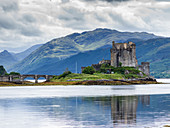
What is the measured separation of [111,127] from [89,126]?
2815 millimetres

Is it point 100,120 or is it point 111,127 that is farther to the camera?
point 100,120

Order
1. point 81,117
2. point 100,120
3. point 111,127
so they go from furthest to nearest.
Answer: point 81,117
point 100,120
point 111,127

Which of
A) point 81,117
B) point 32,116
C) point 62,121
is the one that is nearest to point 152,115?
point 81,117

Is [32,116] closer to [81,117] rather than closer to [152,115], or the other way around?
[81,117]

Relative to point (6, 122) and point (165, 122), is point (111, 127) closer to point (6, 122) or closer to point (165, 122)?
point (165, 122)

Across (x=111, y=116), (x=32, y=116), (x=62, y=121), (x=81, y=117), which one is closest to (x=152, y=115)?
(x=111, y=116)

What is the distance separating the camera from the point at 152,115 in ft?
169

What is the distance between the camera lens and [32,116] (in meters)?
53.0

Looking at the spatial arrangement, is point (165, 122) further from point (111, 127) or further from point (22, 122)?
point (22, 122)

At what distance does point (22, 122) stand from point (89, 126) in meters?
10.2

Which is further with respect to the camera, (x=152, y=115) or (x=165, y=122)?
(x=152, y=115)

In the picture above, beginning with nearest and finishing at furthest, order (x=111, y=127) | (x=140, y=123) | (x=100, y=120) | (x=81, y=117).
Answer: (x=111, y=127)
(x=140, y=123)
(x=100, y=120)
(x=81, y=117)

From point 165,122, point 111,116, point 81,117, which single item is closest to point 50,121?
point 81,117

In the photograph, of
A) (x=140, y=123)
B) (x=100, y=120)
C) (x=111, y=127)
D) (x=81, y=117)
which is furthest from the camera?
(x=81, y=117)
